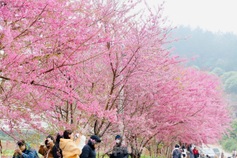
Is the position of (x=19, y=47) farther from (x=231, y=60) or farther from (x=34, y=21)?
(x=231, y=60)

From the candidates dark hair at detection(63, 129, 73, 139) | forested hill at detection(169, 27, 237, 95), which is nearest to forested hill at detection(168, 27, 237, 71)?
forested hill at detection(169, 27, 237, 95)

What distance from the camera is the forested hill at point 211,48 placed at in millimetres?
94438

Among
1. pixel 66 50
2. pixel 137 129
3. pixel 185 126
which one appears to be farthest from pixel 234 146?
pixel 66 50

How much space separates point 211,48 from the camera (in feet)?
340

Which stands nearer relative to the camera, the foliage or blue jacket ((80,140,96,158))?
the foliage

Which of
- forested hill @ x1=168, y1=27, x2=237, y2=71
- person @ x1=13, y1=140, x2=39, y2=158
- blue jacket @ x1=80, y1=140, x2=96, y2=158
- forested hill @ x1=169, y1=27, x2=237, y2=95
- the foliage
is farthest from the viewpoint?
forested hill @ x1=168, y1=27, x2=237, y2=71

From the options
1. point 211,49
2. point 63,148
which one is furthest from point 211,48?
point 63,148

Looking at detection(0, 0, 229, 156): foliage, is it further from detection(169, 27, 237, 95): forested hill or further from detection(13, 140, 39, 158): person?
detection(169, 27, 237, 95): forested hill

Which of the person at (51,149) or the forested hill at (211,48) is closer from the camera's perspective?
the person at (51,149)

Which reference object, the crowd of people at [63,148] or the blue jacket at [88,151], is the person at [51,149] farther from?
the blue jacket at [88,151]

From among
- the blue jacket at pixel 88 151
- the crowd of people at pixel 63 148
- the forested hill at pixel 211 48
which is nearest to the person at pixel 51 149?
the crowd of people at pixel 63 148

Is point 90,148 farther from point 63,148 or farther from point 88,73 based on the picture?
point 88,73

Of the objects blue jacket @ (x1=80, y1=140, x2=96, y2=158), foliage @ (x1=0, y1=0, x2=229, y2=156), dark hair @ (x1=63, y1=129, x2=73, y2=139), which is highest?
foliage @ (x1=0, y1=0, x2=229, y2=156)

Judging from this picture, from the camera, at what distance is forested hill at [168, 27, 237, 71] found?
9444 cm
